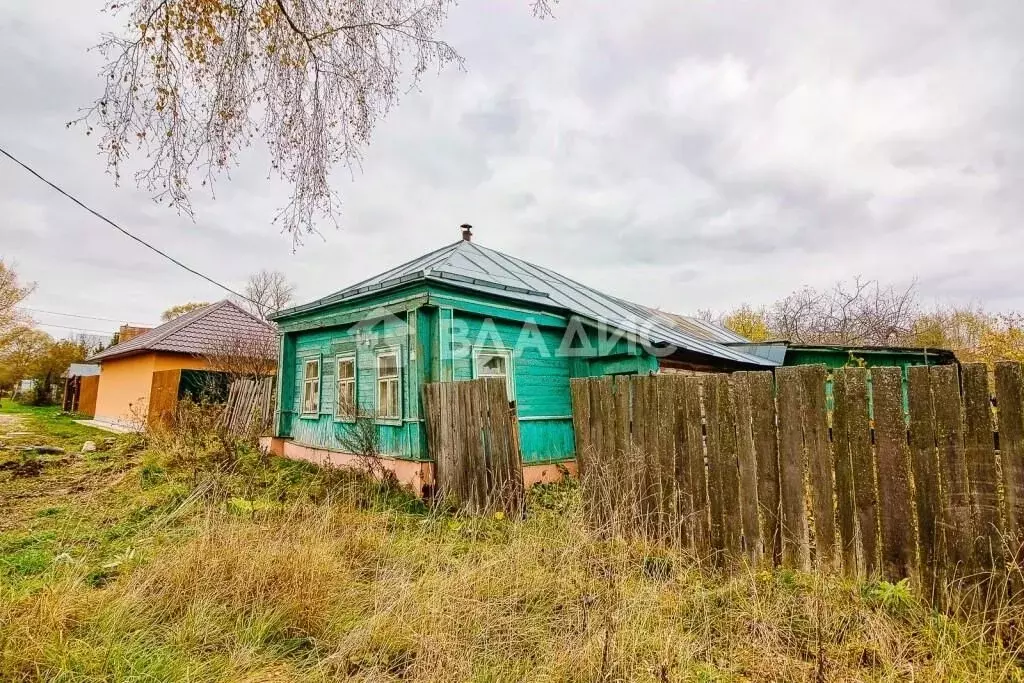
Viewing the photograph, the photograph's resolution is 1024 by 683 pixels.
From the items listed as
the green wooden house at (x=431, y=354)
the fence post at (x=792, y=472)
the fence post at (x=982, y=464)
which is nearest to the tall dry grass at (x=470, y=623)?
the fence post at (x=792, y=472)

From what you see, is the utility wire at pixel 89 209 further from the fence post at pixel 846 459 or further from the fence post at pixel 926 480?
the fence post at pixel 926 480

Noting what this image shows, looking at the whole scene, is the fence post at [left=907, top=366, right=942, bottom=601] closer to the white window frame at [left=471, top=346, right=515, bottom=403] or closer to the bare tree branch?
the bare tree branch

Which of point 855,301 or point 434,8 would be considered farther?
point 855,301

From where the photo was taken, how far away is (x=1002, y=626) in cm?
269

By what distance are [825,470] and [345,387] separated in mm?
8263

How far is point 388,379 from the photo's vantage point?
841 cm

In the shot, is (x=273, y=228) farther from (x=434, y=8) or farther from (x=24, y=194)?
(x=24, y=194)

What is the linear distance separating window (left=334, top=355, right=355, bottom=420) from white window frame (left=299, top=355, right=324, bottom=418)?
0.72 metres

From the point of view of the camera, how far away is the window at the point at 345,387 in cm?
905

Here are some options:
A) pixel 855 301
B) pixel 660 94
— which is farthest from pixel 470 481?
pixel 855 301

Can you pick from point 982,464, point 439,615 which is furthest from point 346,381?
point 982,464

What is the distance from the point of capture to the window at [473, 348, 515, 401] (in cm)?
845

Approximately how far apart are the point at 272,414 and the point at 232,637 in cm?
1004

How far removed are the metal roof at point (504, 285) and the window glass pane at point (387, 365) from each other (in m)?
1.21
